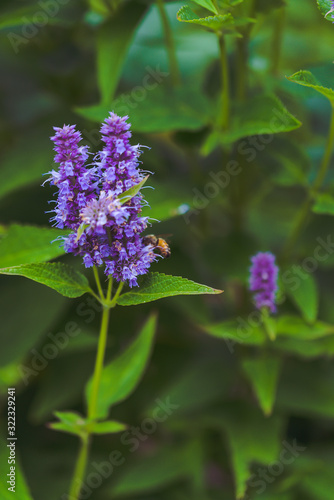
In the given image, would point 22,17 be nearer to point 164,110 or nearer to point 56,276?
point 164,110

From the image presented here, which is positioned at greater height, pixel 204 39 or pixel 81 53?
pixel 204 39

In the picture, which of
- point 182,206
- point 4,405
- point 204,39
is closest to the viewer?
point 182,206

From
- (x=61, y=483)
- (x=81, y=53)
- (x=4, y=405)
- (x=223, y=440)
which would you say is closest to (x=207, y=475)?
(x=223, y=440)

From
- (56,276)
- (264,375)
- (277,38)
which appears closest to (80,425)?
(56,276)

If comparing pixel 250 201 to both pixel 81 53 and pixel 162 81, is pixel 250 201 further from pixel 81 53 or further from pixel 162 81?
pixel 81 53

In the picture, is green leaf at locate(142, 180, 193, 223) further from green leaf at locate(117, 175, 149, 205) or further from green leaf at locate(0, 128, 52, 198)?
green leaf at locate(117, 175, 149, 205)

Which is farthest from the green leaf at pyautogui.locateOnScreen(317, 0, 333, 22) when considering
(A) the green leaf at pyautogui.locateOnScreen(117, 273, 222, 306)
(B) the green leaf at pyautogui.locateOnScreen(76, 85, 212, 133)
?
(A) the green leaf at pyautogui.locateOnScreen(117, 273, 222, 306)

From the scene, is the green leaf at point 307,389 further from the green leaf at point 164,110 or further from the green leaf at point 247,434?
the green leaf at point 164,110
